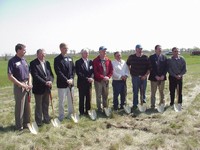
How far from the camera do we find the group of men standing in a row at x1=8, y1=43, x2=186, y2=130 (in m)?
7.71

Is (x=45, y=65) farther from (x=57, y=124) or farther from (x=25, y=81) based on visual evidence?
(x=57, y=124)

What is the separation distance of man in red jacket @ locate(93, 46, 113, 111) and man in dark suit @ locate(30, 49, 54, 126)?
167cm

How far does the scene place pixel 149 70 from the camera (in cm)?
1012

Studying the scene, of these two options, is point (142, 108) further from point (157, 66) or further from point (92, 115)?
point (92, 115)

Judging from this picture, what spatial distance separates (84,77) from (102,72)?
0.73 meters

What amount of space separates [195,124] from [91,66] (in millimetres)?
3713

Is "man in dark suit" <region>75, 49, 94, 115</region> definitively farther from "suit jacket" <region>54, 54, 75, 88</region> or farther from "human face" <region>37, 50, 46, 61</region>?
"human face" <region>37, 50, 46, 61</region>

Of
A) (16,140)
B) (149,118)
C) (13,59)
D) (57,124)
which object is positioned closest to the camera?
(16,140)

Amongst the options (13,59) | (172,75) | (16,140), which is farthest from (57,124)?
(172,75)

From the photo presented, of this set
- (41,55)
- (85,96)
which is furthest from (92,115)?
(41,55)

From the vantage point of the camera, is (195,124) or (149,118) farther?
(149,118)

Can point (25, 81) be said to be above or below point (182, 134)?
above

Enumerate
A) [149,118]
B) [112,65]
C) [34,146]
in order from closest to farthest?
[34,146] < [149,118] < [112,65]

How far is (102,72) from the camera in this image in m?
9.41
